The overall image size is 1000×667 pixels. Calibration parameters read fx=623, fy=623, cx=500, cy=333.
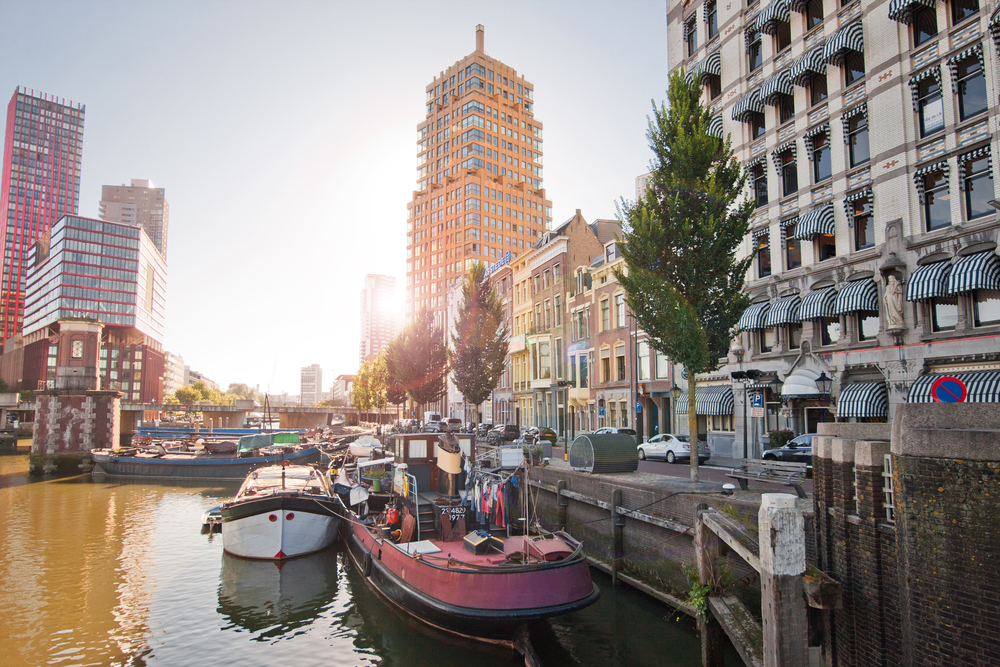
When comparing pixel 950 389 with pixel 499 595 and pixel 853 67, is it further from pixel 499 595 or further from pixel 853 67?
pixel 853 67

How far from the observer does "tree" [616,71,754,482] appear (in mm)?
20000

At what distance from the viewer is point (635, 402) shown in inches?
1634

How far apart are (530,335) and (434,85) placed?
9375 cm

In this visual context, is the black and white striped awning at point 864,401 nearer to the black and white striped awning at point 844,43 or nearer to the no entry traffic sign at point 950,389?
the black and white striped awning at point 844,43

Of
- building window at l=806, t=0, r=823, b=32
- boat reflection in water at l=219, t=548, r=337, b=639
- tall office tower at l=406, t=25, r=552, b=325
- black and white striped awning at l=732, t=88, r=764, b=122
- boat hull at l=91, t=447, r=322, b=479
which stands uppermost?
tall office tower at l=406, t=25, r=552, b=325

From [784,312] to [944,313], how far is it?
6.93 metres

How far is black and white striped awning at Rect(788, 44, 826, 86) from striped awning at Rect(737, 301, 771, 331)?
1112 cm

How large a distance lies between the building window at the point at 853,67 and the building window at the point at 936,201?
6544mm

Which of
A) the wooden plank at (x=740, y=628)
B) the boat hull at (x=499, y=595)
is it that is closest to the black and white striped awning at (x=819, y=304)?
the boat hull at (x=499, y=595)

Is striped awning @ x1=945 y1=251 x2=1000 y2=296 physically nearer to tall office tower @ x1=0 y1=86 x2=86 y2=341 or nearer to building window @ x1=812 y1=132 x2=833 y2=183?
building window @ x1=812 y1=132 x2=833 y2=183

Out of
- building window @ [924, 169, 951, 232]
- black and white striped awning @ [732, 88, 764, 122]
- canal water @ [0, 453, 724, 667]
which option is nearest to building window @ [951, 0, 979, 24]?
building window @ [924, 169, 951, 232]

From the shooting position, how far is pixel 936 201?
2491cm

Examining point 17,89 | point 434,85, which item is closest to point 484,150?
point 434,85

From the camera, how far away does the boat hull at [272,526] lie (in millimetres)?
22844
